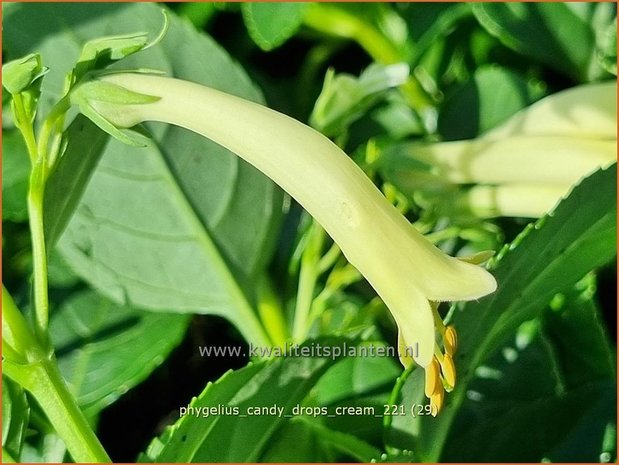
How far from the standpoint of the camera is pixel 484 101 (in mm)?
639

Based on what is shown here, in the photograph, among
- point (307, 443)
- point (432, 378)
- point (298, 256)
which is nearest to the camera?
point (432, 378)

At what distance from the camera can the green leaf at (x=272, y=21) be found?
22.7 inches

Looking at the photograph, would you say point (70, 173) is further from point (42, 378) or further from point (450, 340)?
point (450, 340)

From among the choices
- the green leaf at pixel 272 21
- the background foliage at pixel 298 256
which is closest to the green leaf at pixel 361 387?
the background foliage at pixel 298 256

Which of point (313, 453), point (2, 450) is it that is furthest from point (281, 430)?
point (2, 450)

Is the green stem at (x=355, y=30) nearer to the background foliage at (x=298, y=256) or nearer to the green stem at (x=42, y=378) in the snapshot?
the background foliage at (x=298, y=256)

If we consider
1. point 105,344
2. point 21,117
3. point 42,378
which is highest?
point 21,117

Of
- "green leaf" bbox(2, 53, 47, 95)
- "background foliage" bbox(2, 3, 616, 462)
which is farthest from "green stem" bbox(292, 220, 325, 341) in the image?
"green leaf" bbox(2, 53, 47, 95)

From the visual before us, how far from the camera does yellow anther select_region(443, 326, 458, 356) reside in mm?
402

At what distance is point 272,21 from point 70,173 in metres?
0.21

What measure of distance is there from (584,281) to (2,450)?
36 cm

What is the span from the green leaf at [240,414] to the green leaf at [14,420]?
0.07 metres

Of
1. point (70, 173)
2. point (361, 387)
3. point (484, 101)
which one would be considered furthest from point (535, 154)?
point (70, 173)

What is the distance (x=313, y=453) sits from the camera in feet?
1.65
